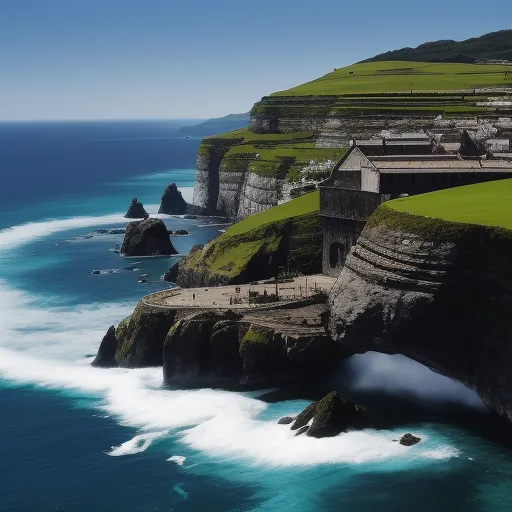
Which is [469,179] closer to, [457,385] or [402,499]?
[457,385]

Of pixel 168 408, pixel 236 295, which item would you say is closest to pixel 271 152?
pixel 236 295

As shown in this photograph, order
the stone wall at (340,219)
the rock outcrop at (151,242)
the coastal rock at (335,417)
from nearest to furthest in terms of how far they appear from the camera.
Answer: the coastal rock at (335,417) → the stone wall at (340,219) → the rock outcrop at (151,242)

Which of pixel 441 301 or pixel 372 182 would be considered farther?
pixel 372 182

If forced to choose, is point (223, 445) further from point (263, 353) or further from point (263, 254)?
point (263, 254)

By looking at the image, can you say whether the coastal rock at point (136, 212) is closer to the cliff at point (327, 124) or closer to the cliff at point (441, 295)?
the cliff at point (327, 124)

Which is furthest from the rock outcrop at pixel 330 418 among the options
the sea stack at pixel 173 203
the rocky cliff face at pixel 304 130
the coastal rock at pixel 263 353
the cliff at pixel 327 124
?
the sea stack at pixel 173 203
